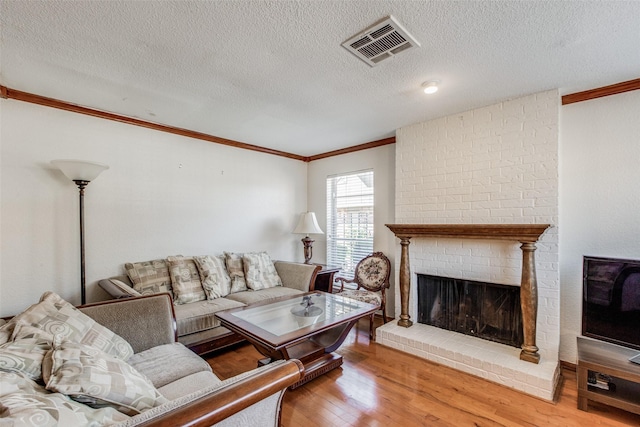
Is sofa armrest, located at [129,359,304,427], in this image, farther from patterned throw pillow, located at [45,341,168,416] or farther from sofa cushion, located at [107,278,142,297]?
sofa cushion, located at [107,278,142,297]

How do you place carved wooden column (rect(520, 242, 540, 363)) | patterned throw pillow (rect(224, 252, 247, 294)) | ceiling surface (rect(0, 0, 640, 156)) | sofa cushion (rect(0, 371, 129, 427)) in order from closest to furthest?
sofa cushion (rect(0, 371, 129, 427)), ceiling surface (rect(0, 0, 640, 156)), carved wooden column (rect(520, 242, 540, 363)), patterned throw pillow (rect(224, 252, 247, 294))

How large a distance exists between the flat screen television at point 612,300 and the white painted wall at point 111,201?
3.65m

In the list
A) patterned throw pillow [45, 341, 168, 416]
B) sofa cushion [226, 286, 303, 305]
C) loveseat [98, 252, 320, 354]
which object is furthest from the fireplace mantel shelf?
patterned throw pillow [45, 341, 168, 416]

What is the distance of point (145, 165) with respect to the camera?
3.34 metres

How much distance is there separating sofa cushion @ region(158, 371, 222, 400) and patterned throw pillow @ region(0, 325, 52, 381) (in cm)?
56

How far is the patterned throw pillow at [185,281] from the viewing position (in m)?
3.03

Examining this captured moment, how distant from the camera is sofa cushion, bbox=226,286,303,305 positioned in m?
3.18

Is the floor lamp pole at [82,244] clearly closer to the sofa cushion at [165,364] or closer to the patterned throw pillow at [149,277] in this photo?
the patterned throw pillow at [149,277]

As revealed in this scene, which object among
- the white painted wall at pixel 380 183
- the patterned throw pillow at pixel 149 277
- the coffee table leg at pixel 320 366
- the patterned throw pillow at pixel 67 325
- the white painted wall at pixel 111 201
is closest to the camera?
the patterned throw pillow at pixel 67 325

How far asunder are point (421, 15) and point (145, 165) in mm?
3127

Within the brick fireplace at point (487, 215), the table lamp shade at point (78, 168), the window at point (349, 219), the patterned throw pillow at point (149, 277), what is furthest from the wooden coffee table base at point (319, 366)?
the table lamp shade at point (78, 168)

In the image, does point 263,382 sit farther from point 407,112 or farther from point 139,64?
point 407,112

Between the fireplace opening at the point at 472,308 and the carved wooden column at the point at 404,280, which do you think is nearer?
the fireplace opening at the point at 472,308

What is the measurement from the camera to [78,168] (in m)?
2.51
